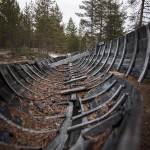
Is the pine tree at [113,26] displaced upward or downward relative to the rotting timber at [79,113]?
upward

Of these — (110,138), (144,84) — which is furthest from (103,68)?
(110,138)

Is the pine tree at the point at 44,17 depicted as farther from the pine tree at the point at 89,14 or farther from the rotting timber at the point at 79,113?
the rotting timber at the point at 79,113

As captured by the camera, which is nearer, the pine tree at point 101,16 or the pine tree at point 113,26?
the pine tree at point 113,26

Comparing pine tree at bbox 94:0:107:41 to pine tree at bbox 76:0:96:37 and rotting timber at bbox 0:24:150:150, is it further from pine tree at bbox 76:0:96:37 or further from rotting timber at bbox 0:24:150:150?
rotting timber at bbox 0:24:150:150

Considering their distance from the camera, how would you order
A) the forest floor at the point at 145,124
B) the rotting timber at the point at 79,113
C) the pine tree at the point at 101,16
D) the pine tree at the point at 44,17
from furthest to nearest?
the pine tree at the point at 44,17 < the pine tree at the point at 101,16 < the forest floor at the point at 145,124 < the rotting timber at the point at 79,113

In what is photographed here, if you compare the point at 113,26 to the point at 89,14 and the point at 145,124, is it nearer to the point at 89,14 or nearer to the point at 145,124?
the point at 89,14

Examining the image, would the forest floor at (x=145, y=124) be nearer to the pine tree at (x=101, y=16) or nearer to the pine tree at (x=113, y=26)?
the pine tree at (x=113, y=26)

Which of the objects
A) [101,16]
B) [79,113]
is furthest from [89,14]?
[79,113]

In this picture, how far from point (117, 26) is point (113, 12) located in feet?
15.6

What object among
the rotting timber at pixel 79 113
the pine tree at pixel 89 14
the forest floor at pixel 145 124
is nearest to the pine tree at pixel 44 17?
the pine tree at pixel 89 14

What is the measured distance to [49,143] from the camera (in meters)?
3.57

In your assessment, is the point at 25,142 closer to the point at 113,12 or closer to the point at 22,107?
the point at 22,107

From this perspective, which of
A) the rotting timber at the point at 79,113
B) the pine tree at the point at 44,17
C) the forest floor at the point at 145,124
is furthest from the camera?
the pine tree at the point at 44,17

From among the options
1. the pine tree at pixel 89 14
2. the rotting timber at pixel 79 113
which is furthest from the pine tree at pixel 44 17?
the rotting timber at pixel 79 113
